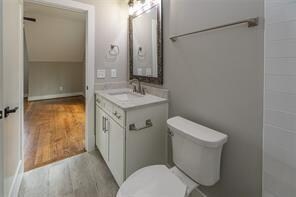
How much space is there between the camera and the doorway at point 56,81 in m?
2.43

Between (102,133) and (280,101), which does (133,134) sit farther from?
(280,101)

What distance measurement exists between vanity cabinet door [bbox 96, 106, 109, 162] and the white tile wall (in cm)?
155

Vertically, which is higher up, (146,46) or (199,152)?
(146,46)

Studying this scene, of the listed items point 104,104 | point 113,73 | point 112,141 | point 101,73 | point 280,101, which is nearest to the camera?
point 280,101

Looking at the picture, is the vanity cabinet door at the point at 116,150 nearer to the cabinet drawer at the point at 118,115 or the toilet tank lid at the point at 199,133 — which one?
the cabinet drawer at the point at 118,115

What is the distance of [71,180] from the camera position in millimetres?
1926

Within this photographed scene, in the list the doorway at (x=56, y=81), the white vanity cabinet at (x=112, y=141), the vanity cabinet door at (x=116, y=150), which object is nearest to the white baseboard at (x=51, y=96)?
the doorway at (x=56, y=81)

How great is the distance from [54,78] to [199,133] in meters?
6.19

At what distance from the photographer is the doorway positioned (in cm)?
243

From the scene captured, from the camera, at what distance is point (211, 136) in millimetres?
1259

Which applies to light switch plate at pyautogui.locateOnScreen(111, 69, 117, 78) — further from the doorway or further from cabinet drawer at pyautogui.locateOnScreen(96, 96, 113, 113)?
cabinet drawer at pyautogui.locateOnScreen(96, 96, 113, 113)

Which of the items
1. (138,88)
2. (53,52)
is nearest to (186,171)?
(138,88)

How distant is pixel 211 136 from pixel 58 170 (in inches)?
71.3

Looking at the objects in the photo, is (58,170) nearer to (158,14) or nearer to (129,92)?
(129,92)
